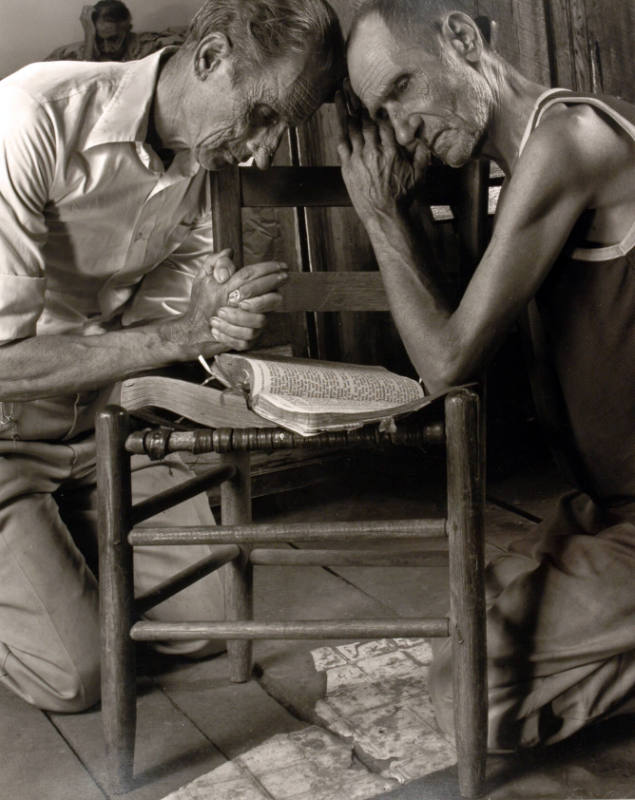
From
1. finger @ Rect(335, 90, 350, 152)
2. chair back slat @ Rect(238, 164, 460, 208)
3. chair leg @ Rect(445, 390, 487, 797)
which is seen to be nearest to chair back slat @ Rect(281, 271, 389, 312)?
chair back slat @ Rect(238, 164, 460, 208)

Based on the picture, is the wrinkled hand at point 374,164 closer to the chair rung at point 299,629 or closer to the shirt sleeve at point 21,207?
the shirt sleeve at point 21,207

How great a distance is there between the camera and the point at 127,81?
1755 millimetres

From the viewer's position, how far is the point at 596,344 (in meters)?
1.52

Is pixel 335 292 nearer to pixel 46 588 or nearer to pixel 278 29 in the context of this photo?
pixel 278 29

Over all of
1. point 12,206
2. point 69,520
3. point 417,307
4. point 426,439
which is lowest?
point 69,520

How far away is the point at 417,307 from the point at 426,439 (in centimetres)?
24

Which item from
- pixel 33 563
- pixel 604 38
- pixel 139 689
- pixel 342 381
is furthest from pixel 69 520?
pixel 604 38

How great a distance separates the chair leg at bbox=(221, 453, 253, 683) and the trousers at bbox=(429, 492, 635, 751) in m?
0.53

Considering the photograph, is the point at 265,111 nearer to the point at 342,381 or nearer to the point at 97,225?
the point at 97,225

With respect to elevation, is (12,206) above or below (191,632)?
above

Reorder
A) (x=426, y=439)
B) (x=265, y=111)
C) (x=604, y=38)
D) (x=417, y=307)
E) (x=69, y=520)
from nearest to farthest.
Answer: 1. (x=426, y=439)
2. (x=417, y=307)
3. (x=265, y=111)
4. (x=69, y=520)
5. (x=604, y=38)

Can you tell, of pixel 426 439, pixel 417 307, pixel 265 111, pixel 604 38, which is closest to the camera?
pixel 426 439

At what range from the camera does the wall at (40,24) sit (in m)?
3.05

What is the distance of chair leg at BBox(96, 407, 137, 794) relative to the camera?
1474 mm
